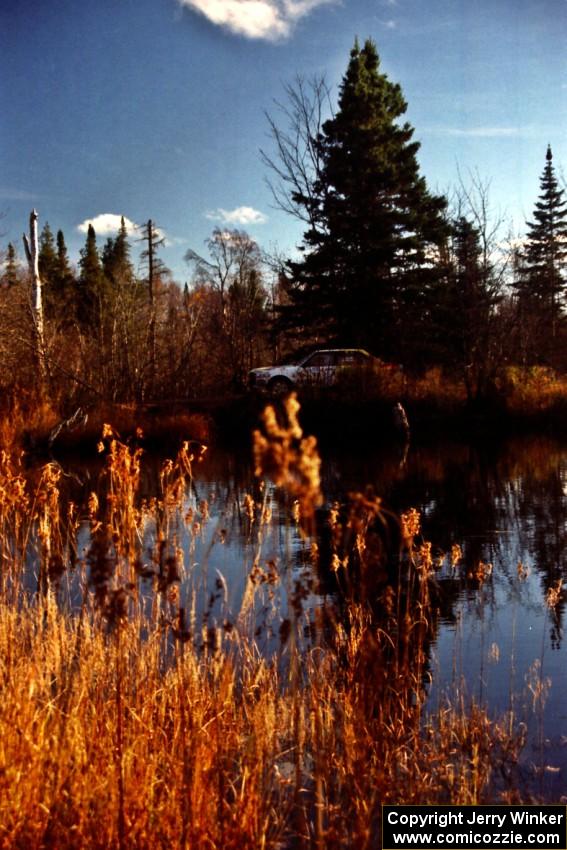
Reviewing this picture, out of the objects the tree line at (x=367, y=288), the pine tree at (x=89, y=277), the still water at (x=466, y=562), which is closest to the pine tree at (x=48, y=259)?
the pine tree at (x=89, y=277)

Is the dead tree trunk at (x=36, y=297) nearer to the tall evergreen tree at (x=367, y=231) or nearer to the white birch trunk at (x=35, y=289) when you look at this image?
the white birch trunk at (x=35, y=289)

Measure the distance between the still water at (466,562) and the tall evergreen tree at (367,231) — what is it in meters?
13.2

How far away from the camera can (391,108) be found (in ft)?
115

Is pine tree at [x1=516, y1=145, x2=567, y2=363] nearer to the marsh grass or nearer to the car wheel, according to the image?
the car wheel

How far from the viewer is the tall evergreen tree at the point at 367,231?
32.2 meters

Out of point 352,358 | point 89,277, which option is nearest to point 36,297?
point 352,358

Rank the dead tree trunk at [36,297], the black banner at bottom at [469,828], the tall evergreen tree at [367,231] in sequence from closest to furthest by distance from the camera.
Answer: the black banner at bottom at [469,828]
the dead tree trunk at [36,297]
the tall evergreen tree at [367,231]

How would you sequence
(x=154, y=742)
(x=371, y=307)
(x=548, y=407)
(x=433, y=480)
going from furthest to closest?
(x=371, y=307) < (x=548, y=407) < (x=433, y=480) < (x=154, y=742)

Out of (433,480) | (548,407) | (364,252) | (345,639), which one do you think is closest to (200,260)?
(364,252)

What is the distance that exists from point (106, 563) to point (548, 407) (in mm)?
23857

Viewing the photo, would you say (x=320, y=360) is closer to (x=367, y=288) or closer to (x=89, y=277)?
(x=367, y=288)

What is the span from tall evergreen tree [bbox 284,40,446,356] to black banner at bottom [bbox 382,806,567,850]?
28487mm

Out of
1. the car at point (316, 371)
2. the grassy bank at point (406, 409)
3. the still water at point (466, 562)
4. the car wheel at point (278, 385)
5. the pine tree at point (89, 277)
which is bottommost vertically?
the still water at point (466, 562)

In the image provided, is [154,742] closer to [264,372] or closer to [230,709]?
[230,709]
